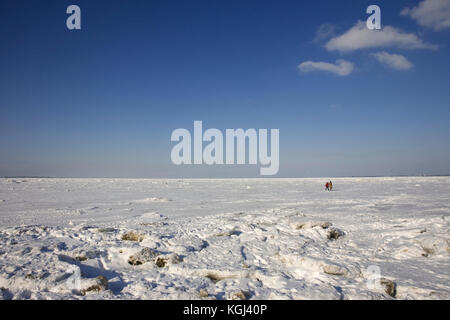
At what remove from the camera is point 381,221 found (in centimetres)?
859

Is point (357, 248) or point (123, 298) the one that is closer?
point (123, 298)

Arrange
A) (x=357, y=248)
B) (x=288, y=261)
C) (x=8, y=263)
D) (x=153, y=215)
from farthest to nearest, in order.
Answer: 1. (x=153, y=215)
2. (x=357, y=248)
3. (x=288, y=261)
4. (x=8, y=263)

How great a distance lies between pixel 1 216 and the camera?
9.87 metres

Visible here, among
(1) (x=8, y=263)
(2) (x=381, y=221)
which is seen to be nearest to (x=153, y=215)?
(1) (x=8, y=263)
